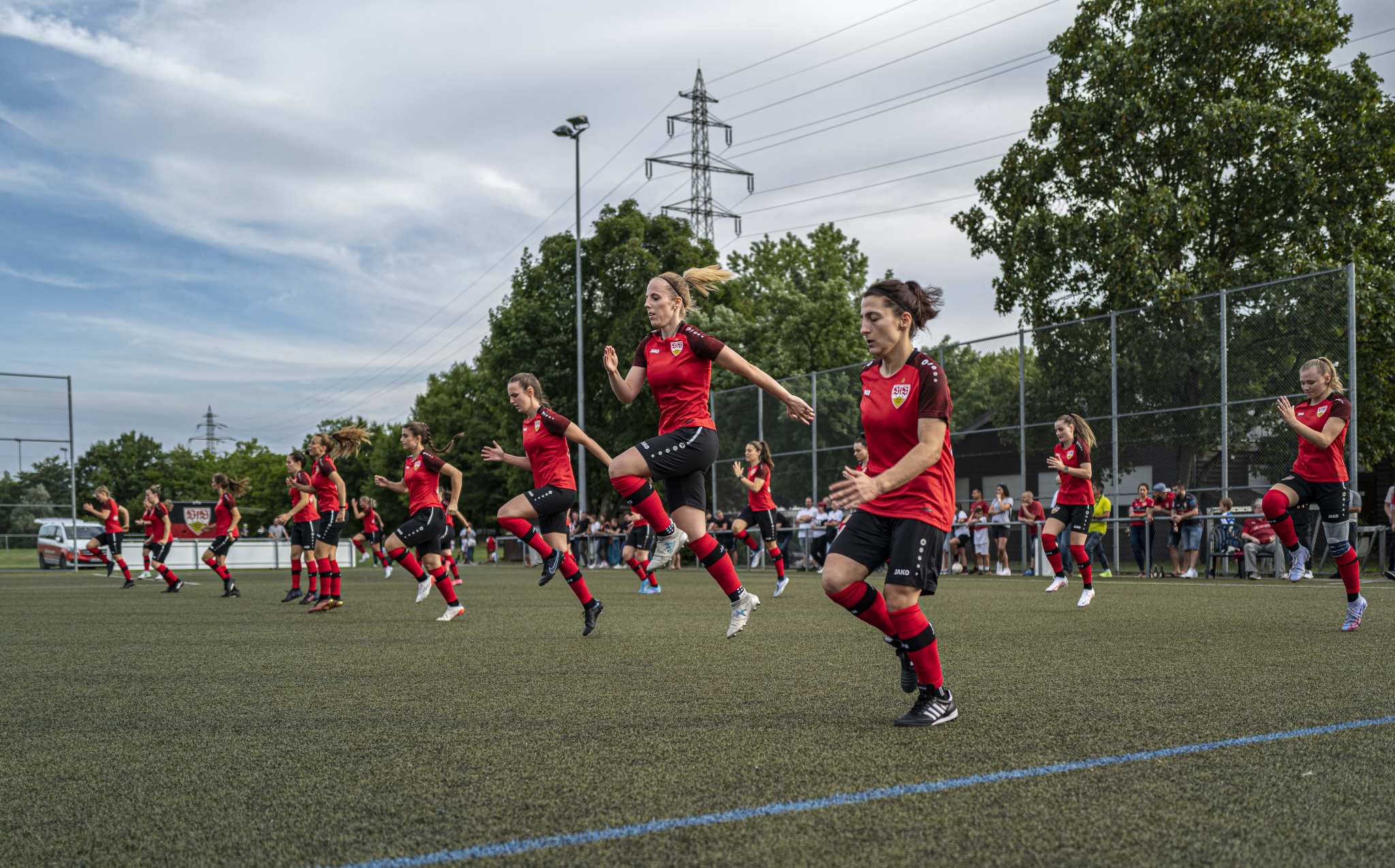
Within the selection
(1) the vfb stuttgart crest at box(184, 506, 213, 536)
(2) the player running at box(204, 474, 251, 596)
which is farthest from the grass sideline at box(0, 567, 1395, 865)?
(1) the vfb stuttgart crest at box(184, 506, 213, 536)

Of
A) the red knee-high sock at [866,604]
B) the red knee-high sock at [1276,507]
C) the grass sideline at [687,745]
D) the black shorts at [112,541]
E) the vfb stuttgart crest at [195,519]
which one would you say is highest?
the red knee-high sock at [1276,507]

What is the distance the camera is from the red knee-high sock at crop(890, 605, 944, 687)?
4871 mm

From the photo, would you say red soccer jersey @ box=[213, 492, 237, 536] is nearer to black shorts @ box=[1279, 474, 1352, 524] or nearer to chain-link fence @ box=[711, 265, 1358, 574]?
chain-link fence @ box=[711, 265, 1358, 574]

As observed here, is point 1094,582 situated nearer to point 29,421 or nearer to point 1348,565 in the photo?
point 1348,565

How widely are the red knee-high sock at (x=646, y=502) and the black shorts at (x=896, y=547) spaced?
3.58 metres

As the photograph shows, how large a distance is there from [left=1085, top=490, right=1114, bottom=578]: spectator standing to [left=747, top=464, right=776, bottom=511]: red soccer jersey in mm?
6497

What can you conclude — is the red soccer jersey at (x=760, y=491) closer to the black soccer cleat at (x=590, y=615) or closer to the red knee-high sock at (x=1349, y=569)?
the black soccer cleat at (x=590, y=615)

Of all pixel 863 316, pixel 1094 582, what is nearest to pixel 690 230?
pixel 1094 582

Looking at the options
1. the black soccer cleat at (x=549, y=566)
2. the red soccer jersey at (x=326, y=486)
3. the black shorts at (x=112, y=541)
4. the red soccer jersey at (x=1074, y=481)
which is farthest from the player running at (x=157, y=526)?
the red soccer jersey at (x=1074, y=481)

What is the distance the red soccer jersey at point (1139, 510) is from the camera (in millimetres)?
20906

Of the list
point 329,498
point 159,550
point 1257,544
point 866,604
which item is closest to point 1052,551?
point 1257,544

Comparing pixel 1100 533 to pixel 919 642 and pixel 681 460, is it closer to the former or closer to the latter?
pixel 681 460

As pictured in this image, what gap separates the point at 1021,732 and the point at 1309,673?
2.52 m

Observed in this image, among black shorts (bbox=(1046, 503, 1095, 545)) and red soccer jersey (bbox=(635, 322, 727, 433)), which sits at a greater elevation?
red soccer jersey (bbox=(635, 322, 727, 433))
